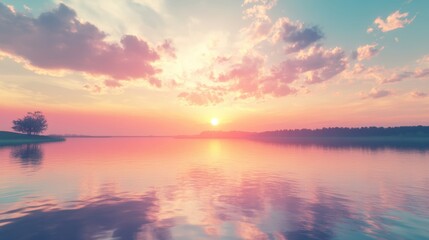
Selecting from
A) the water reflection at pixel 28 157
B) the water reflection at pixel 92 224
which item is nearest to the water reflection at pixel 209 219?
the water reflection at pixel 92 224

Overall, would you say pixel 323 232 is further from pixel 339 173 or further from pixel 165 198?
pixel 339 173


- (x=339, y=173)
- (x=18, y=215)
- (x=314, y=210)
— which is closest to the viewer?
(x=18, y=215)

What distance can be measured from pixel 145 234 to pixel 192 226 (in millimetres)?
3756

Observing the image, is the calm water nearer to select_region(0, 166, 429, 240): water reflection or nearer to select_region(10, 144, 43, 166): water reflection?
select_region(0, 166, 429, 240): water reflection

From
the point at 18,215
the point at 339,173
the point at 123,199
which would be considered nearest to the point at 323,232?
the point at 123,199

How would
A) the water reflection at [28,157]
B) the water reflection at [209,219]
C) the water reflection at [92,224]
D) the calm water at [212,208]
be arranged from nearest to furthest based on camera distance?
the water reflection at [92,224] < the water reflection at [209,219] < the calm water at [212,208] < the water reflection at [28,157]

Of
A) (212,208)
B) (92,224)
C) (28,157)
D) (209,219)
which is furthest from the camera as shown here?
(28,157)

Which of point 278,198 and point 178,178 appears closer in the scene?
point 278,198

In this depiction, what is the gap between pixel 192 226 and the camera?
18906 millimetres

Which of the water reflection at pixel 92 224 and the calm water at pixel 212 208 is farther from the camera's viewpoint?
the calm water at pixel 212 208

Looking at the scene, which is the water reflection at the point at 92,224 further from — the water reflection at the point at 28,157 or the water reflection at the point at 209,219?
the water reflection at the point at 28,157

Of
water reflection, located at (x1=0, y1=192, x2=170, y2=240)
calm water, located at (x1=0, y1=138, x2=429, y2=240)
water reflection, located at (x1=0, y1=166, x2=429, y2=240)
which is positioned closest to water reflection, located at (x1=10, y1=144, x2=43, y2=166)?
calm water, located at (x1=0, y1=138, x2=429, y2=240)

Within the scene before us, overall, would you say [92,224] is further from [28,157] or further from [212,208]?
[28,157]

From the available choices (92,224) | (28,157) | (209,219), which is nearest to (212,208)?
(209,219)
